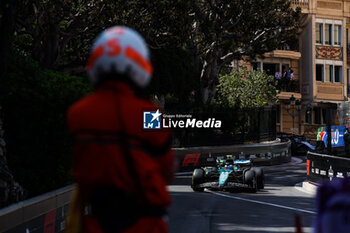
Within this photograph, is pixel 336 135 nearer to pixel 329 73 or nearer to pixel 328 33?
pixel 329 73

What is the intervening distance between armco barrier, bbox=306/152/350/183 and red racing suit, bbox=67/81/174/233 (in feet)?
42.3

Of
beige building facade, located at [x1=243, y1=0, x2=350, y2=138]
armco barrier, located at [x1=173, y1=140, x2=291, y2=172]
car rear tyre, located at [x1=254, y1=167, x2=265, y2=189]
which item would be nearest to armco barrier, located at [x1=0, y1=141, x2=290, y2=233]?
car rear tyre, located at [x1=254, y1=167, x2=265, y2=189]

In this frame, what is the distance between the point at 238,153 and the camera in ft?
90.8

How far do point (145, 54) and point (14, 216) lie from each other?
4109 mm

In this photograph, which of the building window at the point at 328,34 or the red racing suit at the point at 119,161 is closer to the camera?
the red racing suit at the point at 119,161

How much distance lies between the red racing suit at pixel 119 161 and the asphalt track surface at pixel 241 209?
684 cm

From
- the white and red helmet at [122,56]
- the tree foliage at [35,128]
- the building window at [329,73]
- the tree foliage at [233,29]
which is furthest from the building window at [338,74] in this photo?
the white and red helmet at [122,56]

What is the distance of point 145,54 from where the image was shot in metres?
3.25

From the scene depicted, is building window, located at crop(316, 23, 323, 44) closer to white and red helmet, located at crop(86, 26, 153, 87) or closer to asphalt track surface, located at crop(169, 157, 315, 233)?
asphalt track surface, located at crop(169, 157, 315, 233)

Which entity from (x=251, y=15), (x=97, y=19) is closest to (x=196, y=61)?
(x=251, y=15)

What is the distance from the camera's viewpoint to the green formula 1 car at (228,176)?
17.1 metres

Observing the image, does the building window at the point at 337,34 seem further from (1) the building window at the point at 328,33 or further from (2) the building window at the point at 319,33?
(2) the building window at the point at 319,33

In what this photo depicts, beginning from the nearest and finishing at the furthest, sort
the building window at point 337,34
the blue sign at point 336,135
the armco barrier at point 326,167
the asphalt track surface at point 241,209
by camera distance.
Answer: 1. the asphalt track surface at point 241,209
2. the armco barrier at point 326,167
3. the blue sign at point 336,135
4. the building window at point 337,34

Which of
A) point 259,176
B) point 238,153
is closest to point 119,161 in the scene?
point 259,176
